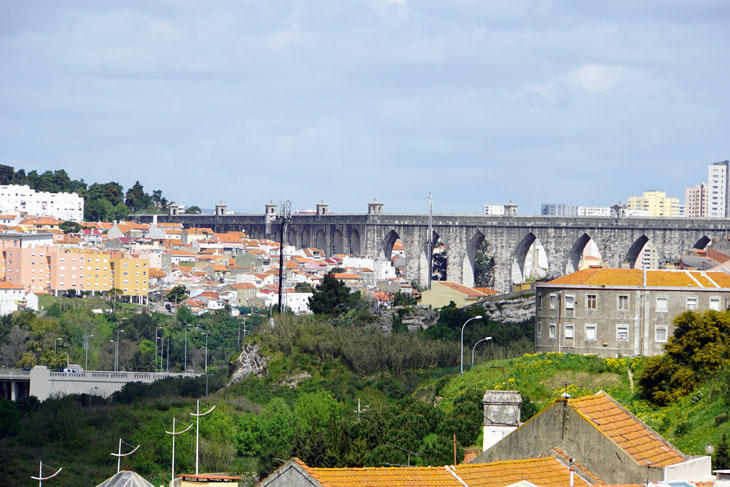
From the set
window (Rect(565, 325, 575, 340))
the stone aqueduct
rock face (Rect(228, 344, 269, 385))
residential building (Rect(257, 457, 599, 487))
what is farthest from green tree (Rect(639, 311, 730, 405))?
the stone aqueduct

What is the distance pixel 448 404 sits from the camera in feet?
137

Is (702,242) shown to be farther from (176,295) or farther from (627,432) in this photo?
(627,432)

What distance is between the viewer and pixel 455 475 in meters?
14.9

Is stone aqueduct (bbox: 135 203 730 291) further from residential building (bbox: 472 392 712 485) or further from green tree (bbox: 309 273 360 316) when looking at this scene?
residential building (bbox: 472 392 712 485)

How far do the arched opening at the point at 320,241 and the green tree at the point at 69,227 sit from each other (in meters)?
34.7

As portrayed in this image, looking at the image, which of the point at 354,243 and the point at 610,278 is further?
the point at 354,243

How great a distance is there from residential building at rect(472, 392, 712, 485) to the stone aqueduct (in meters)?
91.5

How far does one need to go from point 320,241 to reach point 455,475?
148038 mm

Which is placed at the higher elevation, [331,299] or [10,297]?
[331,299]

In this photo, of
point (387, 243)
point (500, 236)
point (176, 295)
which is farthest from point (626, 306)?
point (387, 243)

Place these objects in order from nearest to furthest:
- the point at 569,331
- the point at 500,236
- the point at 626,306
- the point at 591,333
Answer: the point at 626,306 < the point at 591,333 < the point at 569,331 < the point at 500,236

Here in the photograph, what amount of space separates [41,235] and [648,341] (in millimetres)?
122514

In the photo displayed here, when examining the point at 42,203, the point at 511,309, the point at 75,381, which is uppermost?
the point at 42,203

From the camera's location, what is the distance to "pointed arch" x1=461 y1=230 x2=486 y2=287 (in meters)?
129
